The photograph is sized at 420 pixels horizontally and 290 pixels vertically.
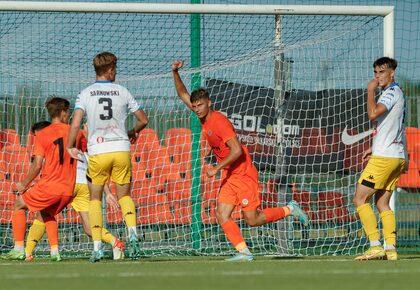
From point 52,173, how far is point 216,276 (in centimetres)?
378

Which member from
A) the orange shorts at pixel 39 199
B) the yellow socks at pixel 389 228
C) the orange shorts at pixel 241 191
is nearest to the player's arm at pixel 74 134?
the orange shorts at pixel 39 199

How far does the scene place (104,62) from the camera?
376 inches

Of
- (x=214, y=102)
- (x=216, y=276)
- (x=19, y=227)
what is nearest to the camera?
(x=216, y=276)

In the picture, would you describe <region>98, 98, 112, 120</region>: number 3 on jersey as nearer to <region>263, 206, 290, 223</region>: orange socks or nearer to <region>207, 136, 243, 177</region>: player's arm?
<region>207, 136, 243, 177</region>: player's arm

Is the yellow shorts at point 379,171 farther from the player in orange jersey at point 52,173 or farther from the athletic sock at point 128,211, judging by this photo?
the player in orange jersey at point 52,173

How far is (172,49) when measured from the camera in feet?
42.5

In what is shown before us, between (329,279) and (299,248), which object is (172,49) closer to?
(299,248)

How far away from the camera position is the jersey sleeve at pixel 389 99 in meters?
9.71

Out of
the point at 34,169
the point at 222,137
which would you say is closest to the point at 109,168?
the point at 222,137

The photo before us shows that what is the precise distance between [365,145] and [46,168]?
13.7 ft

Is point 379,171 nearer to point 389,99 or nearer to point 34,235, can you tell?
point 389,99

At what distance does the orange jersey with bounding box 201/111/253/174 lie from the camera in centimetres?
995

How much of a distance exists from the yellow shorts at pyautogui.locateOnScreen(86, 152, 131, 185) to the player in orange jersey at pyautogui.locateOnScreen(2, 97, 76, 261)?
1.07m

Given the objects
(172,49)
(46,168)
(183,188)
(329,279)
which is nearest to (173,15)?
(172,49)
